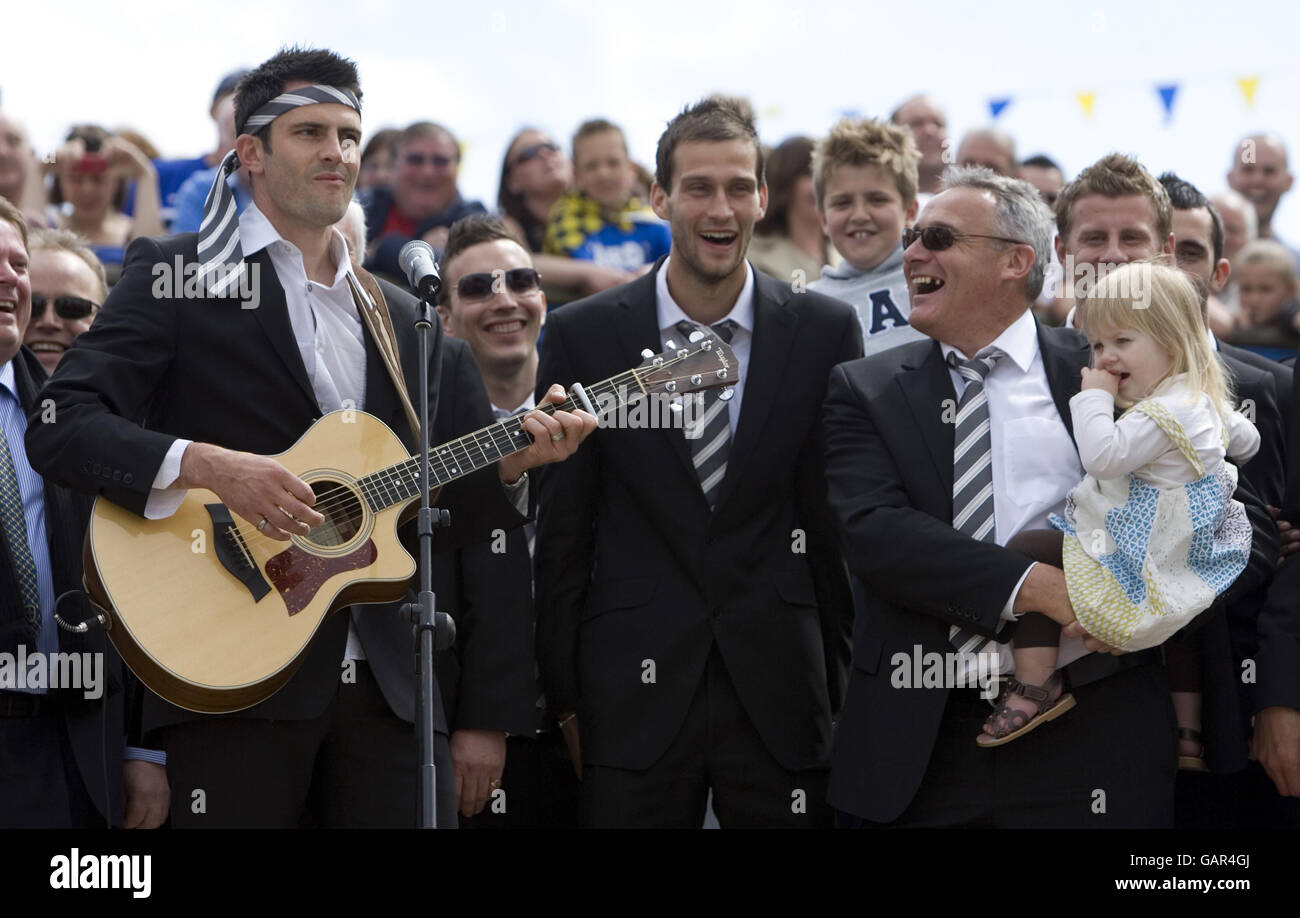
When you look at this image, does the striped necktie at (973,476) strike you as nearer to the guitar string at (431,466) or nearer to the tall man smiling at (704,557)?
the tall man smiling at (704,557)

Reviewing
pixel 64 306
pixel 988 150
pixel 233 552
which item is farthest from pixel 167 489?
pixel 988 150

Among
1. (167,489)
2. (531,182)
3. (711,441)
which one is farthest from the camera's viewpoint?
(531,182)

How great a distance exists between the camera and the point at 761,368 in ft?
19.9

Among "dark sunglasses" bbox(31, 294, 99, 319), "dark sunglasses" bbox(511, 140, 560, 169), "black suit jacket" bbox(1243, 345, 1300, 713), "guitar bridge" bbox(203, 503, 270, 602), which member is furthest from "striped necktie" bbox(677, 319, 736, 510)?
"dark sunglasses" bbox(511, 140, 560, 169)

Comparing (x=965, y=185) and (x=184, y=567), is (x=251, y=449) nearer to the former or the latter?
(x=184, y=567)

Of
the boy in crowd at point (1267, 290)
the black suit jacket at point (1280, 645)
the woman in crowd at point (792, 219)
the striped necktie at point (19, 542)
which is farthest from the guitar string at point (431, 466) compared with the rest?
the boy in crowd at point (1267, 290)

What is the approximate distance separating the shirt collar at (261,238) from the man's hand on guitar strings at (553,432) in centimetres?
78

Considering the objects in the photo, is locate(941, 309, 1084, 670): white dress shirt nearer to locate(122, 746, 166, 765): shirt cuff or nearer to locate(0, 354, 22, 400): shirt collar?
locate(122, 746, 166, 765): shirt cuff

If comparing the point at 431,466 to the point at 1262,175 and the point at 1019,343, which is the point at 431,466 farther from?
the point at 1262,175

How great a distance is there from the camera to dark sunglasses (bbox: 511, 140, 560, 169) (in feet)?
32.4

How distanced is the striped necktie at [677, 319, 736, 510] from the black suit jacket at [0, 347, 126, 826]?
1.99m

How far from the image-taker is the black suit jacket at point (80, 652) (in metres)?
5.43

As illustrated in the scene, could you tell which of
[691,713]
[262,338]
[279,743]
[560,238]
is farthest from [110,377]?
[560,238]

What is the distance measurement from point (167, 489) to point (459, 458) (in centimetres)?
87
